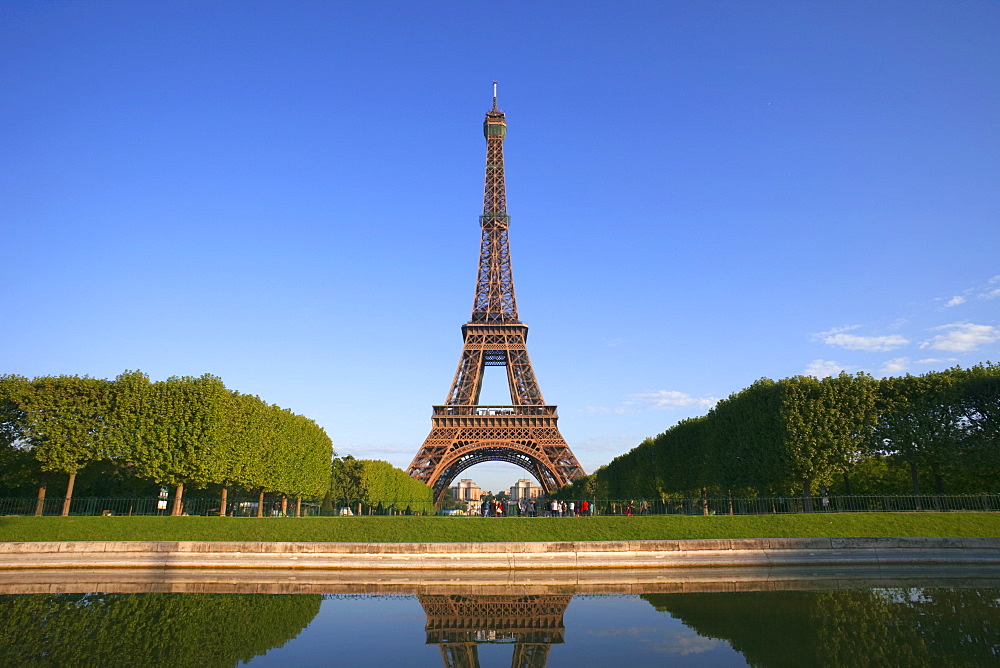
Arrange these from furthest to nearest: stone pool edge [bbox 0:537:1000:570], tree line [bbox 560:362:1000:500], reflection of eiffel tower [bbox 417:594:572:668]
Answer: tree line [bbox 560:362:1000:500] → stone pool edge [bbox 0:537:1000:570] → reflection of eiffel tower [bbox 417:594:572:668]

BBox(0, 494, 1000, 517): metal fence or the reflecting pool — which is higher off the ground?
BBox(0, 494, 1000, 517): metal fence

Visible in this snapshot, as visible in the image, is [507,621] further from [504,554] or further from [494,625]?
[504,554]

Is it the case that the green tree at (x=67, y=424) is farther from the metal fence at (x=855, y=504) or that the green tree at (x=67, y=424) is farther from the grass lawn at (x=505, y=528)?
the metal fence at (x=855, y=504)

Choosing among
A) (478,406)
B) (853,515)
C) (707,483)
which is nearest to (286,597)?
(853,515)

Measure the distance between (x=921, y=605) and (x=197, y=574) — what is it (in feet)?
70.4

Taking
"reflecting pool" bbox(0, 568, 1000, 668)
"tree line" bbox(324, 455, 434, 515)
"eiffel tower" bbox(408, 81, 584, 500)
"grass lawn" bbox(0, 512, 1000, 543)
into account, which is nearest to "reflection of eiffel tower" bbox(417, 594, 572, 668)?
"reflecting pool" bbox(0, 568, 1000, 668)

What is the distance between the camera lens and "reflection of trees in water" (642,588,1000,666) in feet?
31.8

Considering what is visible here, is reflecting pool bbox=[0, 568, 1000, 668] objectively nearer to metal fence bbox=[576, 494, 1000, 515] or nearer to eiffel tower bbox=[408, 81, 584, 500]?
metal fence bbox=[576, 494, 1000, 515]

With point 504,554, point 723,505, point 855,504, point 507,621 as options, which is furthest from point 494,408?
point 507,621

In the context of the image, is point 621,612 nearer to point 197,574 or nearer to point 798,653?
point 798,653

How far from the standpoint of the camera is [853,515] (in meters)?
28.6

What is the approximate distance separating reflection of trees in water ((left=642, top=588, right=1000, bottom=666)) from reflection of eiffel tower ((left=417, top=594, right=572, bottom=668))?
2.82 meters

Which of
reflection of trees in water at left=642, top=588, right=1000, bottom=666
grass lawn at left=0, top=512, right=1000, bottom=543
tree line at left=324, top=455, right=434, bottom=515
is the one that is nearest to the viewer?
reflection of trees in water at left=642, top=588, right=1000, bottom=666

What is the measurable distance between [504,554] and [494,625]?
1170 cm
